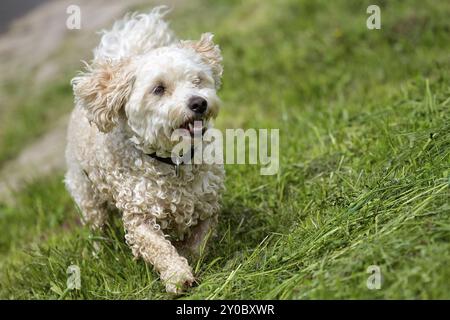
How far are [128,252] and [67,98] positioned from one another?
5.03 meters

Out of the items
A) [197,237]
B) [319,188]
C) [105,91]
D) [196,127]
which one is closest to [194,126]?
[196,127]

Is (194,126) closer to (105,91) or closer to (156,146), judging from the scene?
(156,146)

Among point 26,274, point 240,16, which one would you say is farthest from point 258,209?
point 240,16

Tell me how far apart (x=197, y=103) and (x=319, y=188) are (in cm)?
112

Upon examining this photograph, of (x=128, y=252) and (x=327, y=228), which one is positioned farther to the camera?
(x=128, y=252)

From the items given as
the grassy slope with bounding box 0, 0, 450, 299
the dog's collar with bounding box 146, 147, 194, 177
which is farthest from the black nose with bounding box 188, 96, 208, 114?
the grassy slope with bounding box 0, 0, 450, 299

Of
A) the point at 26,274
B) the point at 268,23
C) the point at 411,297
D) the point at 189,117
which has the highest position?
the point at 268,23

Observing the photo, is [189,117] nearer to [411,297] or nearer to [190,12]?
[411,297]

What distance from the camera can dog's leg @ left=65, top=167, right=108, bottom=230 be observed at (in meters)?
4.91

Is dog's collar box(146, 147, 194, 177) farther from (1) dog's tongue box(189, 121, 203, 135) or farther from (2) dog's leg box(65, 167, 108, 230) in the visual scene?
(2) dog's leg box(65, 167, 108, 230)

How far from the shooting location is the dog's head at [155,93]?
391 centimetres

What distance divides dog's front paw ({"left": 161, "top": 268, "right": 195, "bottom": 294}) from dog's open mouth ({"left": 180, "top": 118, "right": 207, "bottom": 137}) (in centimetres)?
69

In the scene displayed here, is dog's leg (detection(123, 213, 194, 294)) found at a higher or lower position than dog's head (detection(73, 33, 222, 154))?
lower
